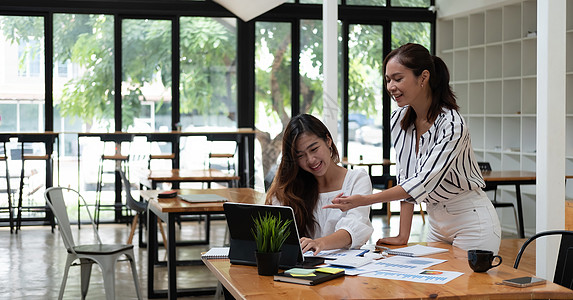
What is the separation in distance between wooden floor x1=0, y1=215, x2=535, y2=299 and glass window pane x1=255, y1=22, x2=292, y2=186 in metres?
1.63

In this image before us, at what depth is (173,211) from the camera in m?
4.73

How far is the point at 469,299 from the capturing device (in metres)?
2.13

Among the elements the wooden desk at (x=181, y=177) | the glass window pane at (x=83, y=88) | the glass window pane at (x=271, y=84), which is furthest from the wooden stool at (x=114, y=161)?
the glass window pane at (x=271, y=84)

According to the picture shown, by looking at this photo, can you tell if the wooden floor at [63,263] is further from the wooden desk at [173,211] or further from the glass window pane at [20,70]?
the glass window pane at [20,70]

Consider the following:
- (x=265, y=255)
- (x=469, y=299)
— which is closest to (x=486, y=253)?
(x=469, y=299)

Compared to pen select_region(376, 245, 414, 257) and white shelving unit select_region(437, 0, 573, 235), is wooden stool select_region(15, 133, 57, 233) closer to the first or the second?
white shelving unit select_region(437, 0, 573, 235)

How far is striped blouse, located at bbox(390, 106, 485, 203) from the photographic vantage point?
2.74m

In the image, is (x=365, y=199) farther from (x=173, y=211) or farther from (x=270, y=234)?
(x=173, y=211)

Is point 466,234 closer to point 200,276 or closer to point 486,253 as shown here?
point 486,253

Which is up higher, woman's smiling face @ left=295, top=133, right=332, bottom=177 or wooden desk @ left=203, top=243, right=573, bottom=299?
woman's smiling face @ left=295, top=133, right=332, bottom=177

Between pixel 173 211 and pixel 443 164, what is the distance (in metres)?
2.39

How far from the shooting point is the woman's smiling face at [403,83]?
2.77 m

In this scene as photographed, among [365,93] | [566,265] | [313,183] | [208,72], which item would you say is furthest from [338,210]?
[365,93]

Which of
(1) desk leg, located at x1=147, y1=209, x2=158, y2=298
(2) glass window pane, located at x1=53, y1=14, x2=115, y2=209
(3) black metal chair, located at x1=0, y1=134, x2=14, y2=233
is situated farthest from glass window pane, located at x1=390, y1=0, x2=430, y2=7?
(1) desk leg, located at x1=147, y1=209, x2=158, y2=298
